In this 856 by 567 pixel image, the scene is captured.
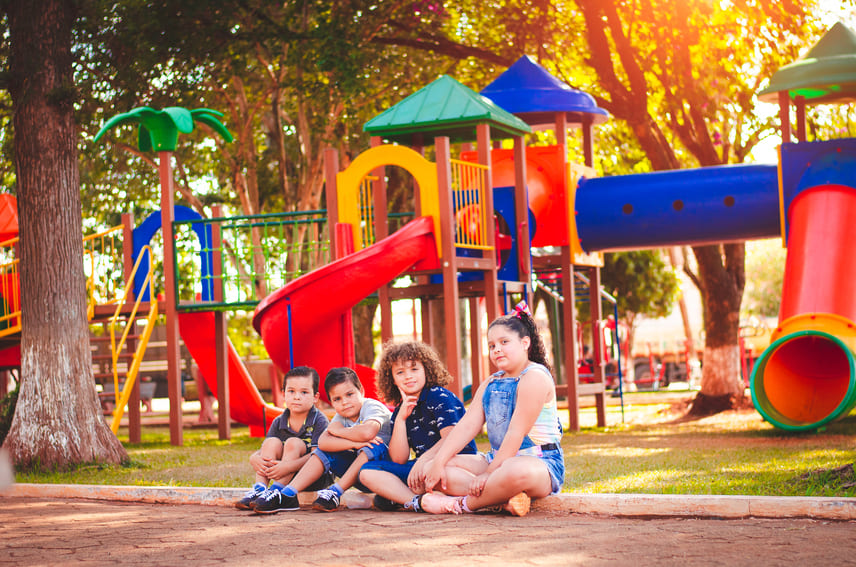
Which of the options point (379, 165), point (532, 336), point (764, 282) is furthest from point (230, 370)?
point (764, 282)

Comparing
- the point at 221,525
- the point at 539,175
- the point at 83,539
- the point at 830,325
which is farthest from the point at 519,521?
the point at 539,175

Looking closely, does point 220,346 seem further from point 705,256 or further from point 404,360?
point 404,360

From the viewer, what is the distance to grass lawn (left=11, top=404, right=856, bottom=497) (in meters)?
6.56

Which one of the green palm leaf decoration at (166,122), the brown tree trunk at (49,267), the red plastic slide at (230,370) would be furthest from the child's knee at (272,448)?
the red plastic slide at (230,370)

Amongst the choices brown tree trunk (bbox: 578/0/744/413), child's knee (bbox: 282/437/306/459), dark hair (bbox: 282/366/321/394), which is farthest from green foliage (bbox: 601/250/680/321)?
child's knee (bbox: 282/437/306/459)

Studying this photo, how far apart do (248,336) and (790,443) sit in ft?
75.8

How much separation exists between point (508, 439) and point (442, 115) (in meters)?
6.81

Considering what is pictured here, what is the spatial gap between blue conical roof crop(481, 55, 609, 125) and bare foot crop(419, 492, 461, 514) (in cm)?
890

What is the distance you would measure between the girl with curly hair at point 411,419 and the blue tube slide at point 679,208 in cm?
786

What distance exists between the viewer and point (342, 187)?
37.7 ft

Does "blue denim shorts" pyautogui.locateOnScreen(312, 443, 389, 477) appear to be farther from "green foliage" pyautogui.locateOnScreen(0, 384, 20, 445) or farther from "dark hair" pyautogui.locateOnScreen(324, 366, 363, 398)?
"green foliage" pyautogui.locateOnScreen(0, 384, 20, 445)

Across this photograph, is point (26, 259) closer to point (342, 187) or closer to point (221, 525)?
point (342, 187)

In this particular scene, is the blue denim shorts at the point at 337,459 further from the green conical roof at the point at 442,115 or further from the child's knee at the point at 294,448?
the green conical roof at the point at 442,115

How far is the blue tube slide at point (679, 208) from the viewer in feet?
42.5
